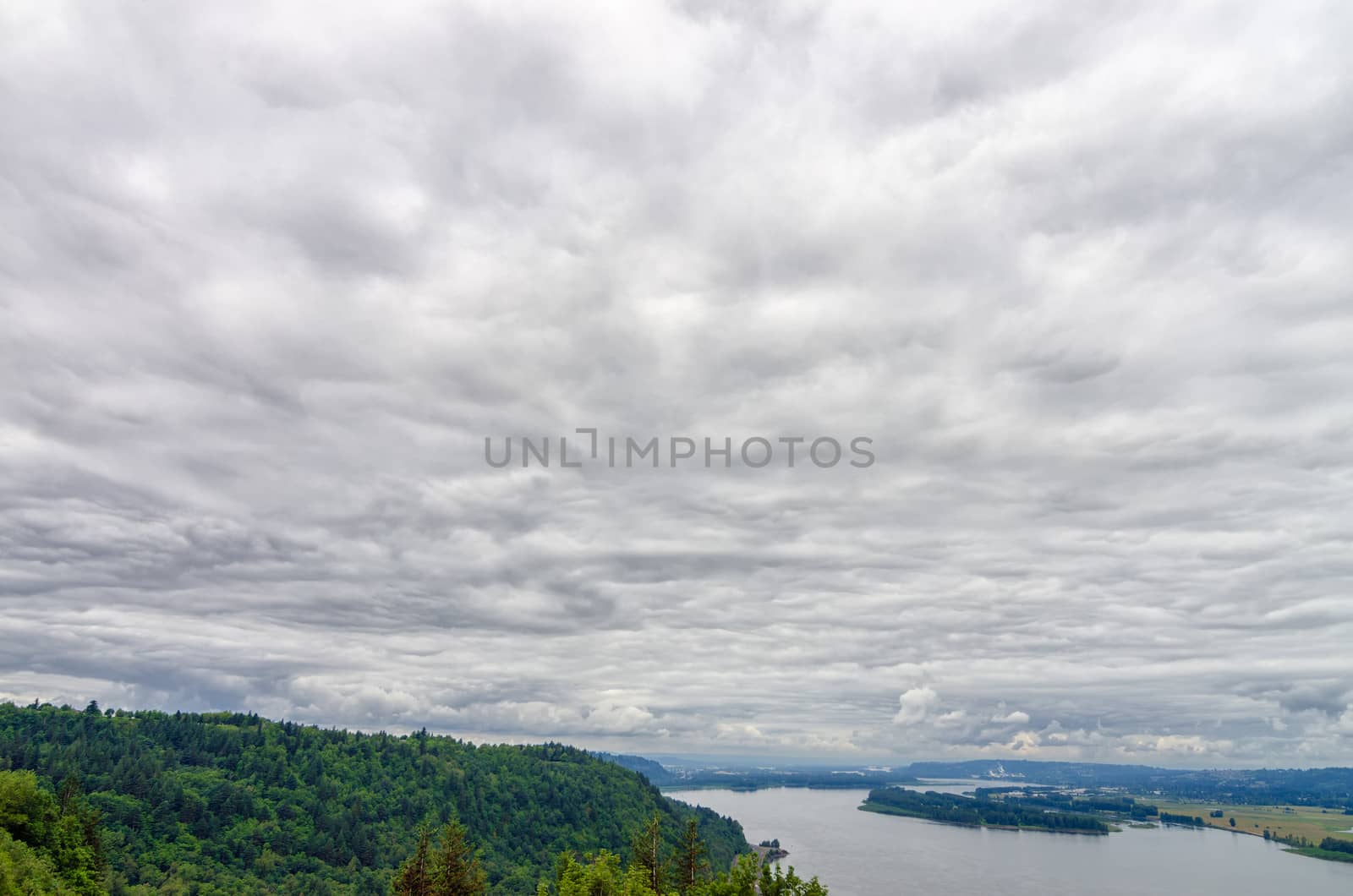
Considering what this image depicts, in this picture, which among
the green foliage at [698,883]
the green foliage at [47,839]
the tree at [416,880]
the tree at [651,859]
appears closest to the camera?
the green foliage at [698,883]

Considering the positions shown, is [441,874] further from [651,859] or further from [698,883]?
[698,883]

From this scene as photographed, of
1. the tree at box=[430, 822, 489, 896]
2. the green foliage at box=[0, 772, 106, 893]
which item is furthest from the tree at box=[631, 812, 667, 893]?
the green foliage at box=[0, 772, 106, 893]

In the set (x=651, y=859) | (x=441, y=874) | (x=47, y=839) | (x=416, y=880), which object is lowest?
(x=47, y=839)

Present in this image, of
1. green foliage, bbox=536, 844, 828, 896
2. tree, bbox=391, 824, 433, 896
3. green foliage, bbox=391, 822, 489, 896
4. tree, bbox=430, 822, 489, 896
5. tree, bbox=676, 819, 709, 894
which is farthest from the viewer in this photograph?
tree, bbox=676, 819, 709, 894

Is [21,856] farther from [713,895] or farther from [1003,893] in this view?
[1003,893]

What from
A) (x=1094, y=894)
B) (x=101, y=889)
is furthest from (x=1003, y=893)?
(x=101, y=889)

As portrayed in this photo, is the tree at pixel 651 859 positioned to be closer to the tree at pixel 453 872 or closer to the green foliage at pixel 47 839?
the tree at pixel 453 872

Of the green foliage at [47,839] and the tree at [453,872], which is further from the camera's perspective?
the green foliage at [47,839]

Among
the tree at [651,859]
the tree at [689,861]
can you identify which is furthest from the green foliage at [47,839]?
the tree at [689,861]

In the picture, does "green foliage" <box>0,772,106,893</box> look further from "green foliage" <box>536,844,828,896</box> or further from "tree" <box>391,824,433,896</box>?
"green foliage" <box>536,844,828,896</box>

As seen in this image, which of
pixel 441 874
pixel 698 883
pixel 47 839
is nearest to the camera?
pixel 441 874

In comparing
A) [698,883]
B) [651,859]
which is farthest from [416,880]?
[698,883]

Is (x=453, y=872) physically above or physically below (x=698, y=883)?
above
